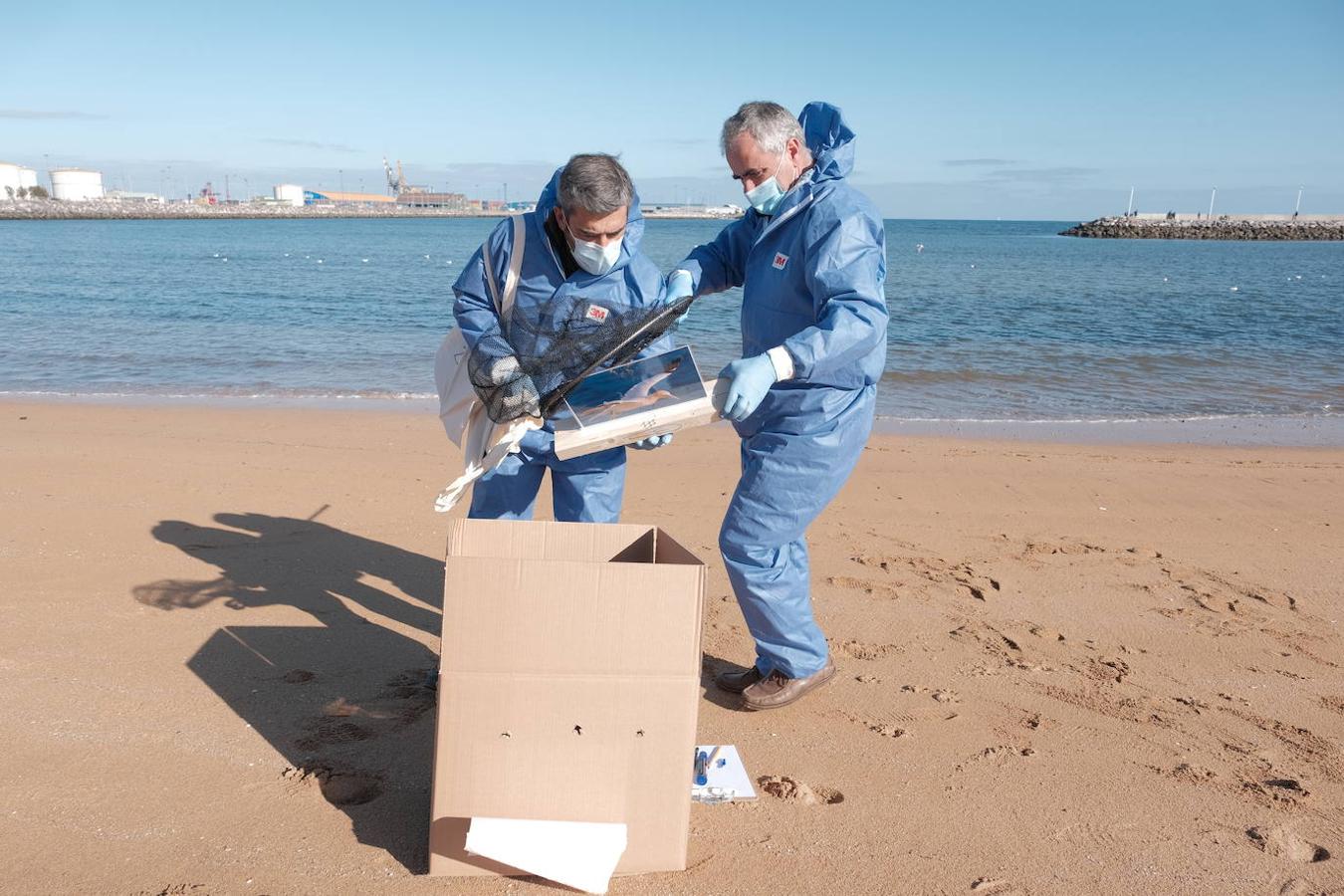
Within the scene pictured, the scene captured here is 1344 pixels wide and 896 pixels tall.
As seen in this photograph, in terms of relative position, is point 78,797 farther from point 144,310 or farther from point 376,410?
point 144,310

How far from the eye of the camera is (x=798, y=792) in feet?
8.40

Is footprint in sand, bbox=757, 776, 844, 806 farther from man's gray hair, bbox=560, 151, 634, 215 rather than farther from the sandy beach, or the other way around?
man's gray hair, bbox=560, 151, 634, 215

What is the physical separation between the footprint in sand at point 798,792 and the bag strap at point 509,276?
151 cm

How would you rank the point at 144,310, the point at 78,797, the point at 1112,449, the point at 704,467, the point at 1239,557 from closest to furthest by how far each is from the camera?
the point at 78,797
the point at 1239,557
the point at 704,467
the point at 1112,449
the point at 144,310

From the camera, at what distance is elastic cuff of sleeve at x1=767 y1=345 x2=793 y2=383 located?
7.95 ft

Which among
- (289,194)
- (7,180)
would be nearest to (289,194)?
(289,194)

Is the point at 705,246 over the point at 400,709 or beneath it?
over

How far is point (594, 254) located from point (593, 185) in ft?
0.77

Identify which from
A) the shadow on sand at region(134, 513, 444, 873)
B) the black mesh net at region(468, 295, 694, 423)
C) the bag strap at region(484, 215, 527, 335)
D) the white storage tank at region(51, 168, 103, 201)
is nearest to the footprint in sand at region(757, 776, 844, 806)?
the shadow on sand at region(134, 513, 444, 873)

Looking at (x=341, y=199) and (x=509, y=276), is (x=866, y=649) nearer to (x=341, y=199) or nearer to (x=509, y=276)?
(x=509, y=276)

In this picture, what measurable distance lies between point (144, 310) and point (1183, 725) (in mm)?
17149

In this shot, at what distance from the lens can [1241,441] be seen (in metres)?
7.77

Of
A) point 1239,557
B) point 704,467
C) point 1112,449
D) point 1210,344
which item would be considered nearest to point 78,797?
point 704,467

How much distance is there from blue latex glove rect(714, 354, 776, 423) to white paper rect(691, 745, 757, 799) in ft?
3.11
